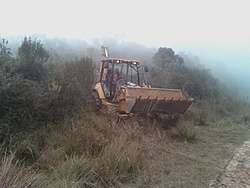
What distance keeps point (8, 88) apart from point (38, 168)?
2.01 meters

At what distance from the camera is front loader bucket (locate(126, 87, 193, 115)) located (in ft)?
27.5

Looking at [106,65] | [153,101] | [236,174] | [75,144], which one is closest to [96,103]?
[106,65]

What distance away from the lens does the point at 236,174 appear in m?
5.25

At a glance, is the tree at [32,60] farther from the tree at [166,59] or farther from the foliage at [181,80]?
the tree at [166,59]

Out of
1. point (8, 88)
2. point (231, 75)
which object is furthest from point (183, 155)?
point (231, 75)

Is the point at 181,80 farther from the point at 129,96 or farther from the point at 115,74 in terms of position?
the point at 129,96

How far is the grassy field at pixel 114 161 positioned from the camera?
13.1ft

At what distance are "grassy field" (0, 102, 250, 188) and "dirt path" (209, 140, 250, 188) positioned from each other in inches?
5.4

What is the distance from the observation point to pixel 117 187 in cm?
437

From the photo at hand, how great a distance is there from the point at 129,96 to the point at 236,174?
13.4ft

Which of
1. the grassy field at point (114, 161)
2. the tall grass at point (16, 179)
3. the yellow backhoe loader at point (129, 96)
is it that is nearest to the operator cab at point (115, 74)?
the yellow backhoe loader at point (129, 96)

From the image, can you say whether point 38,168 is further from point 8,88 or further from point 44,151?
point 8,88

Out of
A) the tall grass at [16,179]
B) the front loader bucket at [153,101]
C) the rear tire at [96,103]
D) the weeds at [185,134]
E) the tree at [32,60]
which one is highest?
the tree at [32,60]

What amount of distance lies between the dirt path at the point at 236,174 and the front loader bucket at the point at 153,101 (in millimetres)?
2701
